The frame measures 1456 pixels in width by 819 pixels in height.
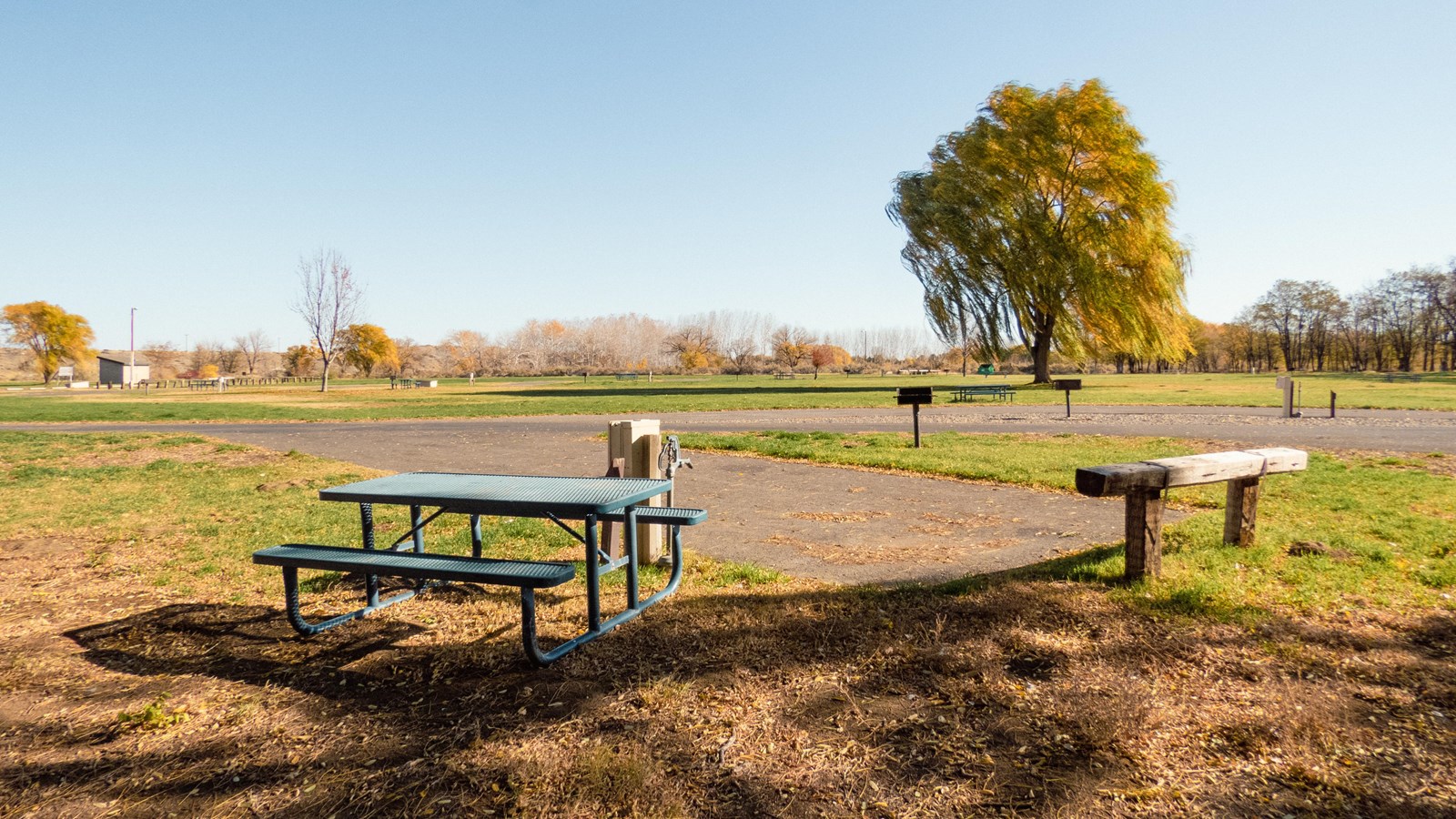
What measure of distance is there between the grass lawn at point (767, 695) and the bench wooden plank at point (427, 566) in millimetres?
455

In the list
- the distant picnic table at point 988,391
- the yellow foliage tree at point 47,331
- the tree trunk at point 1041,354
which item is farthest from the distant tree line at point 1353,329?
the yellow foliage tree at point 47,331

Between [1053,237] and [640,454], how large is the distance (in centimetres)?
3361

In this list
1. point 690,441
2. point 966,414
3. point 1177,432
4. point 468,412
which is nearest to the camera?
point 690,441

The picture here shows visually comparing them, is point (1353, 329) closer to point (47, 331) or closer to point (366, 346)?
point (366, 346)

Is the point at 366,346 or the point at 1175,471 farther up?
the point at 366,346

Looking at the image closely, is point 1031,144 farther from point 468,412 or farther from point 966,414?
point 468,412

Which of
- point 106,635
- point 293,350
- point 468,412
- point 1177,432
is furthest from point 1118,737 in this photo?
point 293,350

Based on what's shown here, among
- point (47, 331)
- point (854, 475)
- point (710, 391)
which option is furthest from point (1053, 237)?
point (47, 331)

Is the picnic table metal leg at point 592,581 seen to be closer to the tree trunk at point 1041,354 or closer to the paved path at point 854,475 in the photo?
the paved path at point 854,475

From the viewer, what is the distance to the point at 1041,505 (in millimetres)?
7297

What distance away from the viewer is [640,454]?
505 cm

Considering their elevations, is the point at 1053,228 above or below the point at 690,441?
above

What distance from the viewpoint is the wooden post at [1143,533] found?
14.3ft

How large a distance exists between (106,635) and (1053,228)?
3654 cm
